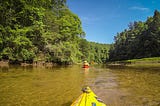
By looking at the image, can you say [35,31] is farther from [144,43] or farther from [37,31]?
[144,43]

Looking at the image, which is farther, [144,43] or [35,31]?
[144,43]

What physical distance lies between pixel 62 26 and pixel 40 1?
9061 millimetres

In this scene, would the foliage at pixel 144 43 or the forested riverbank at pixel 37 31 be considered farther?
the foliage at pixel 144 43

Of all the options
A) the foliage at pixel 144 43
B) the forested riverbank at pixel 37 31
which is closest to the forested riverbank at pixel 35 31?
the forested riverbank at pixel 37 31

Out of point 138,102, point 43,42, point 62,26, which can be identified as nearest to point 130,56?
point 62,26

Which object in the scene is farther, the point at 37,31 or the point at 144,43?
the point at 144,43

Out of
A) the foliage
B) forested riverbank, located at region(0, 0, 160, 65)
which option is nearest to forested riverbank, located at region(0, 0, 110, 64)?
forested riverbank, located at region(0, 0, 160, 65)

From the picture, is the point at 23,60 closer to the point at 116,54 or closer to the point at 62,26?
the point at 62,26

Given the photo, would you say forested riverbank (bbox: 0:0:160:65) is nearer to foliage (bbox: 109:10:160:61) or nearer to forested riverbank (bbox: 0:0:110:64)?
forested riverbank (bbox: 0:0:110:64)

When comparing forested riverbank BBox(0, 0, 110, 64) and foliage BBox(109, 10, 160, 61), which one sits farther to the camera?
foliage BBox(109, 10, 160, 61)

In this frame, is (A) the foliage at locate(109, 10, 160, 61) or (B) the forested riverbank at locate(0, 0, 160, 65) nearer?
(B) the forested riverbank at locate(0, 0, 160, 65)

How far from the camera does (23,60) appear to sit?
36.8 meters

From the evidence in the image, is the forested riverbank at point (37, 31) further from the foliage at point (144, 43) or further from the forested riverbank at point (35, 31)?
the foliage at point (144, 43)

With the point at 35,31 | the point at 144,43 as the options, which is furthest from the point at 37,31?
the point at 144,43
